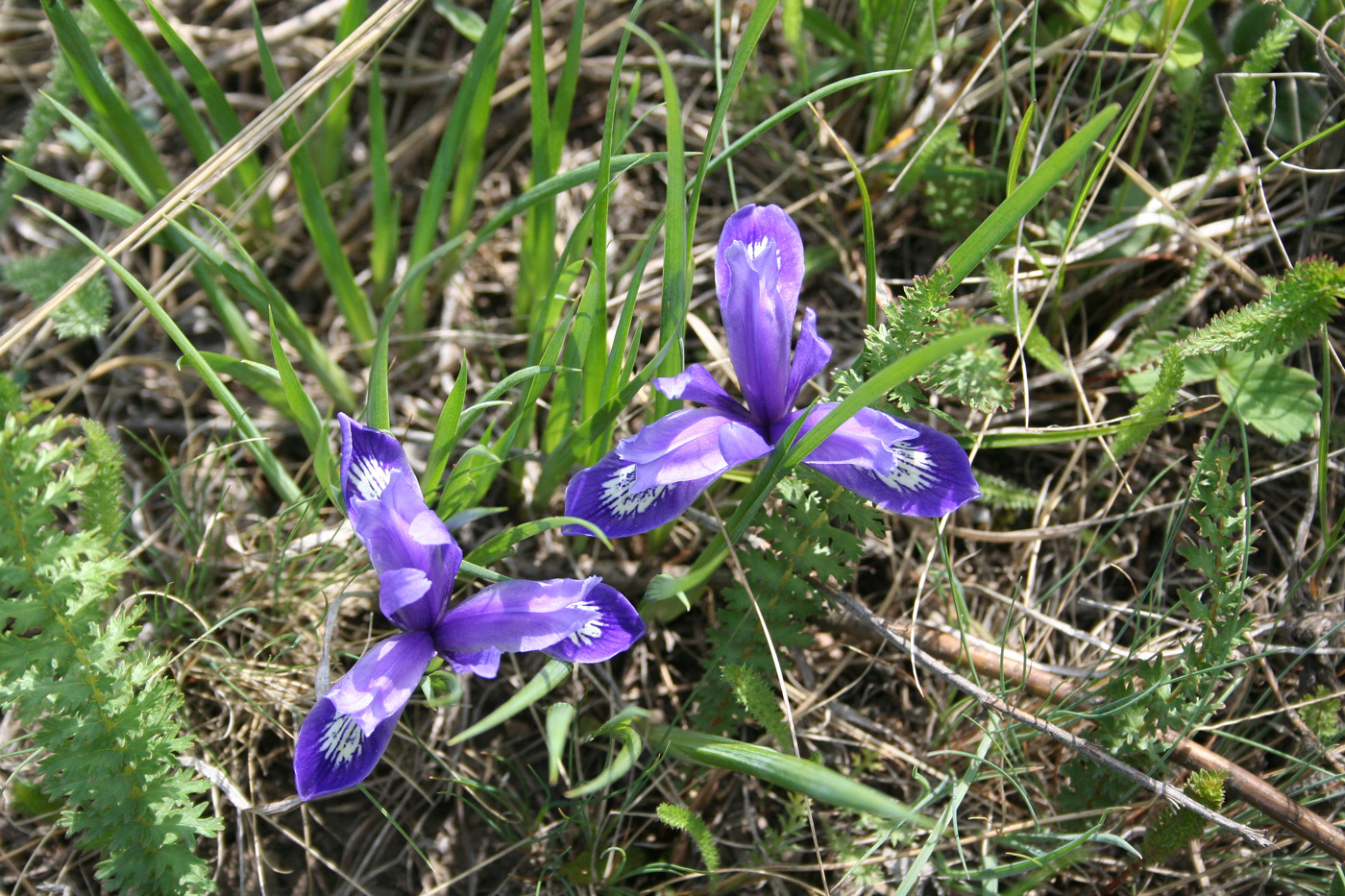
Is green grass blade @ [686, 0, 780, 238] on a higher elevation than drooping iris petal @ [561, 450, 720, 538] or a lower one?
higher

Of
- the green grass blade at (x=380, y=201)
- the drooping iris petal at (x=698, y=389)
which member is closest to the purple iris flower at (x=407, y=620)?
the drooping iris petal at (x=698, y=389)

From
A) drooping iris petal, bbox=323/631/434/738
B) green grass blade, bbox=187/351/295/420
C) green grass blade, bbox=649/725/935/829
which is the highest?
green grass blade, bbox=187/351/295/420

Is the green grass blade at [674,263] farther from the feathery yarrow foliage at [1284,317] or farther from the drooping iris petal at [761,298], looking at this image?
the feathery yarrow foliage at [1284,317]

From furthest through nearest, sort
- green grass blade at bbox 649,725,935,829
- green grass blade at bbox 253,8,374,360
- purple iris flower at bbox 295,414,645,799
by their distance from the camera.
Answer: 1. green grass blade at bbox 253,8,374,360
2. purple iris flower at bbox 295,414,645,799
3. green grass blade at bbox 649,725,935,829

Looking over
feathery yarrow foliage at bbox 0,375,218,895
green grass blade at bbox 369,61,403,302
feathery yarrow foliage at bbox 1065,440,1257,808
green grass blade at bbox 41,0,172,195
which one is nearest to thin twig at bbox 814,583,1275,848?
feathery yarrow foliage at bbox 1065,440,1257,808

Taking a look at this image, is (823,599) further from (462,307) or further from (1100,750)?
(462,307)

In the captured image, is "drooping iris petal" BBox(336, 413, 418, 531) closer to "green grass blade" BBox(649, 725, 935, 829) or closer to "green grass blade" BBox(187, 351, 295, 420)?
"green grass blade" BBox(187, 351, 295, 420)

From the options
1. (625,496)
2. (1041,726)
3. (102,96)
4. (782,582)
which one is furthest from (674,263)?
(102,96)
